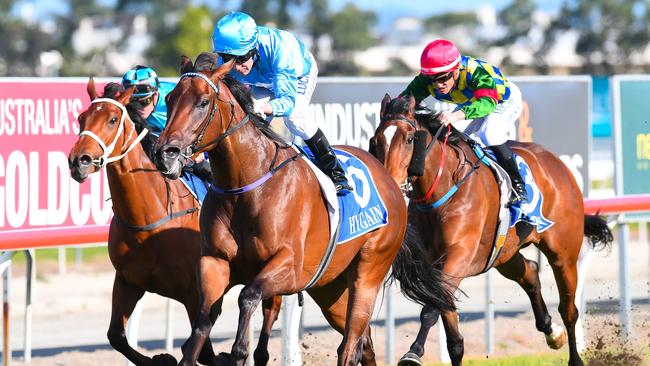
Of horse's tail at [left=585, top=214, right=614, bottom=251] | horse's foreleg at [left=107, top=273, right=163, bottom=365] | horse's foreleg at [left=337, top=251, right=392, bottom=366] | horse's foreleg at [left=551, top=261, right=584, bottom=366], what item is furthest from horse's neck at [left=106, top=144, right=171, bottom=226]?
horse's tail at [left=585, top=214, right=614, bottom=251]

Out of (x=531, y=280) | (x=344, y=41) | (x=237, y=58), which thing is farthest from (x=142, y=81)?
(x=344, y=41)

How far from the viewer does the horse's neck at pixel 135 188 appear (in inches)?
228

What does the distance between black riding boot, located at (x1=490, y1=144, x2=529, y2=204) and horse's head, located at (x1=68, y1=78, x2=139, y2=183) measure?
2170 mm

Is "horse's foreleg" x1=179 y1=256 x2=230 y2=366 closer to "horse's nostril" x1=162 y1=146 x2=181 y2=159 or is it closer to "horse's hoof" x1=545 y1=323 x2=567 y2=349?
"horse's nostril" x1=162 y1=146 x2=181 y2=159

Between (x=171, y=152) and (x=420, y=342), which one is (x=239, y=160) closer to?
(x=171, y=152)

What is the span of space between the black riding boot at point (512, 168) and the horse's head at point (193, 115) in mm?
2339

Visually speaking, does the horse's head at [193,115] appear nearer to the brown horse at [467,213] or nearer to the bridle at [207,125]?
the bridle at [207,125]

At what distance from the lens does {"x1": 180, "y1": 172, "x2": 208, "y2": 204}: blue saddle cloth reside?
20.4 feet

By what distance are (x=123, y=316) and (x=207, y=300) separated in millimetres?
1192

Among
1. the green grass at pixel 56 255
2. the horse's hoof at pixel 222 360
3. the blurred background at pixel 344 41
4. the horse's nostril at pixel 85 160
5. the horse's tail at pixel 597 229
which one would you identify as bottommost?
the horse's hoof at pixel 222 360

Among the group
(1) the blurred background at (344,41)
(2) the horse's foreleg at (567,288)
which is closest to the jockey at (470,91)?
(2) the horse's foreleg at (567,288)

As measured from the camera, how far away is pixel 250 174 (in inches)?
199

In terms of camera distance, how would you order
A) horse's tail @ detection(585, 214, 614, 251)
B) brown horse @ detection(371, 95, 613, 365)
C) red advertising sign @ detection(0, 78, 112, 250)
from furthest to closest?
horse's tail @ detection(585, 214, 614, 251) < red advertising sign @ detection(0, 78, 112, 250) < brown horse @ detection(371, 95, 613, 365)

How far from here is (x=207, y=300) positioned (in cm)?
478
